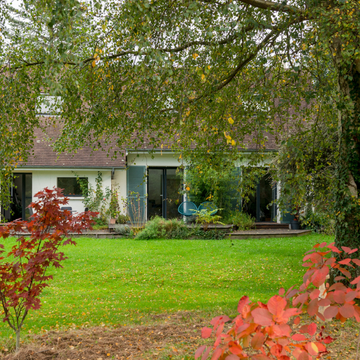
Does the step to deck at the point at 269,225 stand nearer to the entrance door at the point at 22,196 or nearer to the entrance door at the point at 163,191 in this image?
the entrance door at the point at 163,191

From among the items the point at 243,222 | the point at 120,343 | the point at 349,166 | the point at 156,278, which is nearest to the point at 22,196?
the point at 243,222

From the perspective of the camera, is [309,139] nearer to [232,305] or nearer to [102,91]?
[232,305]

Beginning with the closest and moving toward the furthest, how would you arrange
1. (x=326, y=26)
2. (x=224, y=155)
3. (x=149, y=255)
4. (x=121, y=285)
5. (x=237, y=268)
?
(x=326, y=26) < (x=224, y=155) < (x=121, y=285) < (x=237, y=268) < (x=149, y=255)

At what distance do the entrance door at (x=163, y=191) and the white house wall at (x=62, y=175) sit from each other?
2.33m

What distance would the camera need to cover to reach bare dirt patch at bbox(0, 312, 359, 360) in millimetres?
3904

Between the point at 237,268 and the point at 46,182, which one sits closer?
the point at 237,268

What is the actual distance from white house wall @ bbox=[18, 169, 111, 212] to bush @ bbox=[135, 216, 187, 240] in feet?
11.5

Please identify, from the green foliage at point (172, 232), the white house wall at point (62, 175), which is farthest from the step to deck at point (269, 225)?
the white house wall at point (62, 175)

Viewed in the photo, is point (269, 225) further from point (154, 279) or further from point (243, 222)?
point (154, 279)

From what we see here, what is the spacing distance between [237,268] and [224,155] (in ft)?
12.3

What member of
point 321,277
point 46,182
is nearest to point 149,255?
point 46,182

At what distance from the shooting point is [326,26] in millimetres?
3969

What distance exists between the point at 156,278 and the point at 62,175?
9328mm

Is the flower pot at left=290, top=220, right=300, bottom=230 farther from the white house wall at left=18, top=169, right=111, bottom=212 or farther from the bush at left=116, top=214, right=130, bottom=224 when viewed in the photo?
the white house wall at left=18, top=169, right=111, bottom=212
